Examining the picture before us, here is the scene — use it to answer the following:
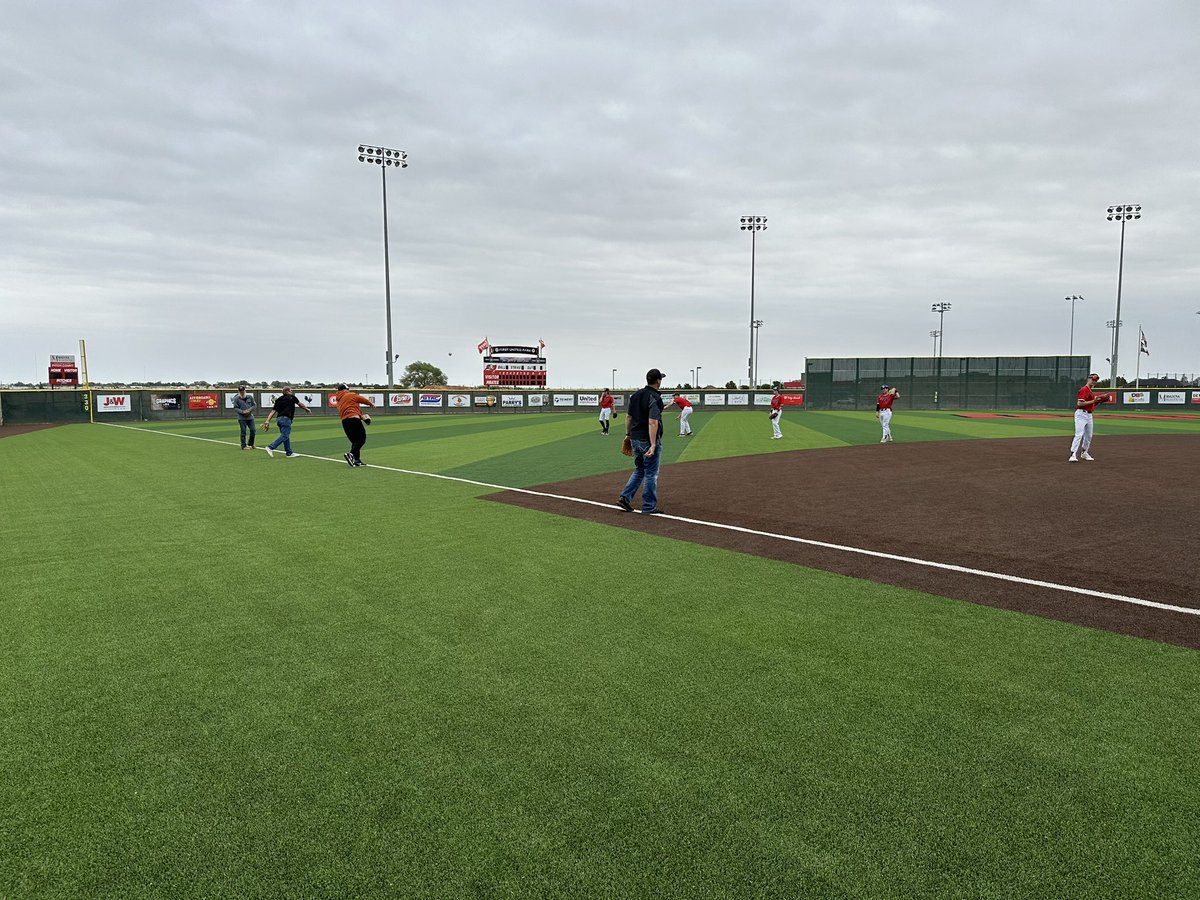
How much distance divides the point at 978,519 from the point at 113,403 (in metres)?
47.8

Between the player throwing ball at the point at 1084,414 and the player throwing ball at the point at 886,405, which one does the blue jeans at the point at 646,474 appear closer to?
the player throwing ball at the point at 1084,414

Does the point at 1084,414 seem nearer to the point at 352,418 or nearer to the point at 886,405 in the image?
the point at 886,405

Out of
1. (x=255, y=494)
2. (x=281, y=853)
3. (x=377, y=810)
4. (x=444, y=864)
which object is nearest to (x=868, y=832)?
(x=444, y=864)

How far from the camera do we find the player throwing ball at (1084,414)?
1498cm

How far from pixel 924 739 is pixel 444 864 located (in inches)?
97.3

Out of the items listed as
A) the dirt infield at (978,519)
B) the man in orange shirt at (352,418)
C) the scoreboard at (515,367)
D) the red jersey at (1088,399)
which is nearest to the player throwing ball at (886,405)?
the dirt infield at (978,519)

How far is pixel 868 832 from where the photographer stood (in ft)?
9.12

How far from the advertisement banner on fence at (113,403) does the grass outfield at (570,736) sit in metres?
42.1

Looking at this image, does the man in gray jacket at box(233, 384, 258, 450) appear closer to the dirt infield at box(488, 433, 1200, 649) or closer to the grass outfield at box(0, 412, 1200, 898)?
the dirt infield at box(488, 433, 1200, 649)

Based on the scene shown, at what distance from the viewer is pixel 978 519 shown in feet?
30.7

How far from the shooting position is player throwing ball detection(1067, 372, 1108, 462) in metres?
15.0

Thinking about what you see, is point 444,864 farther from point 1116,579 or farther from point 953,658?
point 1116,579

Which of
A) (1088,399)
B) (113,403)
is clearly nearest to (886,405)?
(1088,399)

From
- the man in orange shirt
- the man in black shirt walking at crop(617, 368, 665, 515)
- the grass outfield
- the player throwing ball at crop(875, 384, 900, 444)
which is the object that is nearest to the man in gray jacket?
the man in orange shirt
